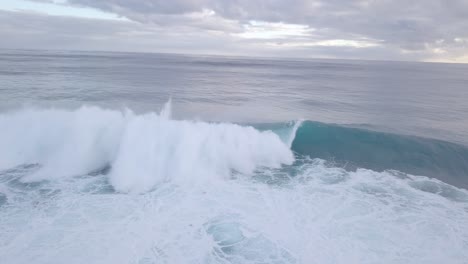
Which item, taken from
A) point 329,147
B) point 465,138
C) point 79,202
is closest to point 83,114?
point 79,202

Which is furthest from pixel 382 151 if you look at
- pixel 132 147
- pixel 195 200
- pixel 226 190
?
pixel 132 147

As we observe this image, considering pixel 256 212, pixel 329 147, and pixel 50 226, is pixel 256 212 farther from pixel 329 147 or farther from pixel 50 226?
pixel 329 147

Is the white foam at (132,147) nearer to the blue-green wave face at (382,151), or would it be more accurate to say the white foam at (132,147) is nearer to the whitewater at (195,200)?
the whitewater at (195,200)

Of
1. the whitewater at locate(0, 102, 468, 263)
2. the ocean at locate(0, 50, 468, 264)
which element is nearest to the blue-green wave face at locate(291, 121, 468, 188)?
the ocean at locate(0, 50, 468, 264)

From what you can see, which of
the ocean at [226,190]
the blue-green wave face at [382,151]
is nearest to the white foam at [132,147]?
the ocean at [226,190]

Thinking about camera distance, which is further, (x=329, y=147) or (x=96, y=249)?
(x=329, y=147)

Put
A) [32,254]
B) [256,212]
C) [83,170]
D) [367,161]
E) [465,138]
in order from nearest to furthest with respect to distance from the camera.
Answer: [32,254] → [256,212] → [83,170] → [367,161] → [465,138]

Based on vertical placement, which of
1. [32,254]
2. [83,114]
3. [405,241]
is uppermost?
[83,114]
